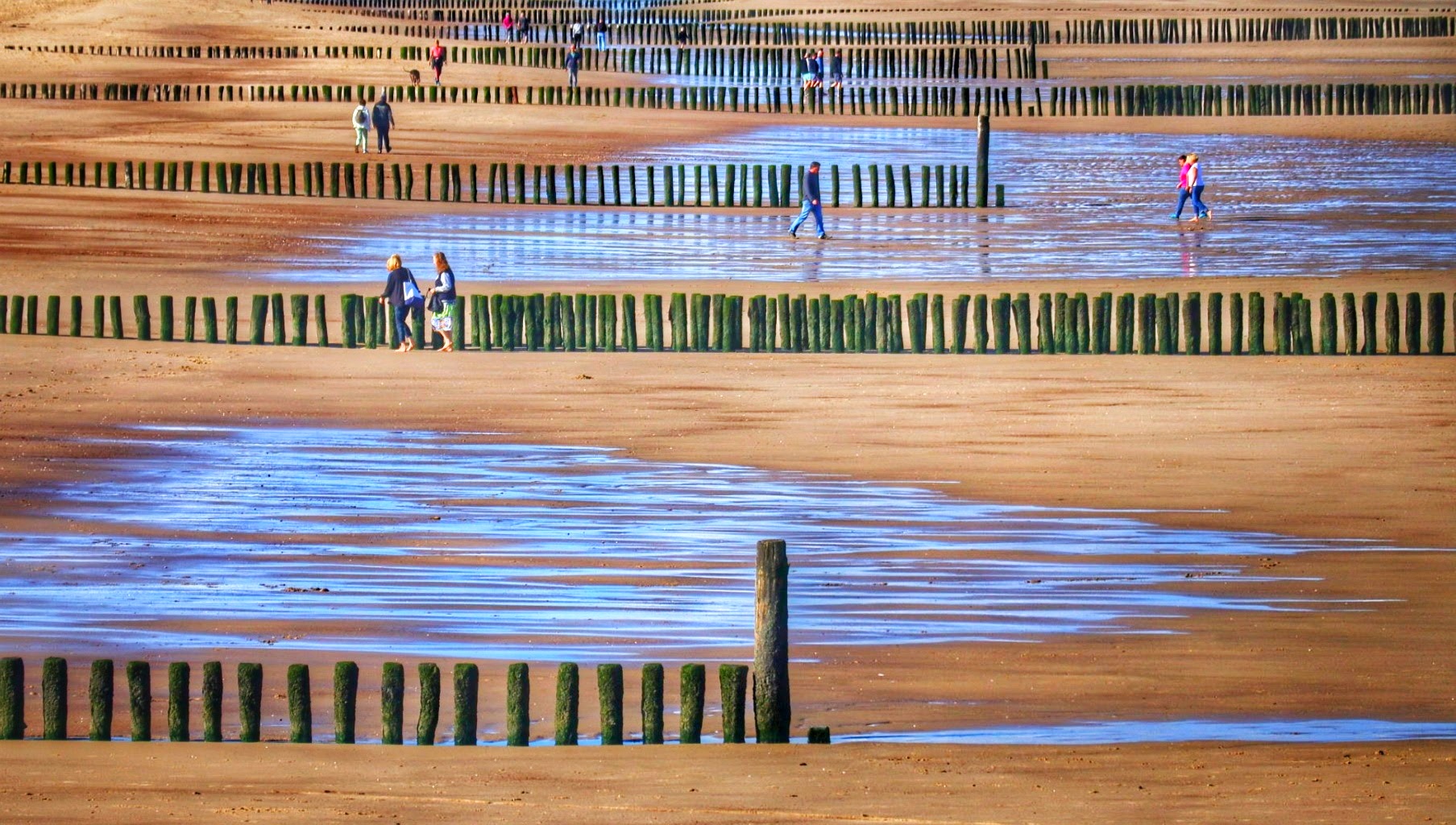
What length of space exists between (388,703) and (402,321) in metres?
16.6

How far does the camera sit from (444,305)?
28.8m

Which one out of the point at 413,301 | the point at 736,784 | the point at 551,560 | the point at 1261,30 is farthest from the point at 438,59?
the point at 736,784

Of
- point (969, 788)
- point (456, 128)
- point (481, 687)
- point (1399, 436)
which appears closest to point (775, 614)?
point (969, 788)

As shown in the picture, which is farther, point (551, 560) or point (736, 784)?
point (551, 560)

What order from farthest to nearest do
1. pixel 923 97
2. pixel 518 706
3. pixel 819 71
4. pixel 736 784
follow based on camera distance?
1. pixel 819 71
2. pixel 923 97
3. pixel 518 706
4. pixel 736 784

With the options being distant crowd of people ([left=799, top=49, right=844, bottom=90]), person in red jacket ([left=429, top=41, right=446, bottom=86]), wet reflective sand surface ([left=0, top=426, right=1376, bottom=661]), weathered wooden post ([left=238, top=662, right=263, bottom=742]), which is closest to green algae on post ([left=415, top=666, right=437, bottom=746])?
weathered wooden post ([left=238, top=662, right=263, bottom=742])

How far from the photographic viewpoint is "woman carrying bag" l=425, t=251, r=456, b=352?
2872cm

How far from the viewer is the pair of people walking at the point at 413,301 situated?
28.8 meters

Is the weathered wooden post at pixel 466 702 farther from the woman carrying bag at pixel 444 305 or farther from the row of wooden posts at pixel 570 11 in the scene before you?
the row of wooden posts at pixel 570 11

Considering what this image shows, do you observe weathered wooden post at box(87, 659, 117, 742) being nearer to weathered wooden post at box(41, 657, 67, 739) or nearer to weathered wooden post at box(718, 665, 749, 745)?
weathered wooden post at box(41, 657, 67, 739)

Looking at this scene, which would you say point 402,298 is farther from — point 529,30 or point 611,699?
point 529,30

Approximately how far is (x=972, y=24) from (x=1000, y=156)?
47736mm

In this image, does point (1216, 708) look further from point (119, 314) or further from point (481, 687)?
point (119, 314)

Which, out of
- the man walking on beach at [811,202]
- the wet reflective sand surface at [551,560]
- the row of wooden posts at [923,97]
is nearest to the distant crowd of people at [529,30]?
the row of wooden posts at [923,97]
